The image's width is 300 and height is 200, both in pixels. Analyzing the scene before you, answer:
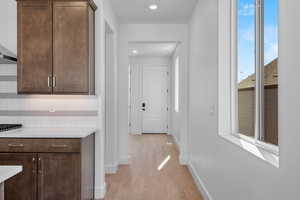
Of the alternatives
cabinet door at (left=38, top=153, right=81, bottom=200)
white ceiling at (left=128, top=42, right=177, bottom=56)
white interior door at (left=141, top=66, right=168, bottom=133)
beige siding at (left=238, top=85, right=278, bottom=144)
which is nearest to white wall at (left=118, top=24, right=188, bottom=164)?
white ceiling at (left=128, top=42, right=177, bottom=56)

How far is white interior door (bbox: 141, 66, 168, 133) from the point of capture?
368 inches

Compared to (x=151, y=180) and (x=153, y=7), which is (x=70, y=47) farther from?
(x=151, y=180)

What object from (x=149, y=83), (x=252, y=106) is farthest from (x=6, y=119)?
(x=149, y=83)

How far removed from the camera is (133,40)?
5.21 m

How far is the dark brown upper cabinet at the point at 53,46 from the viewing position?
10.0 feet

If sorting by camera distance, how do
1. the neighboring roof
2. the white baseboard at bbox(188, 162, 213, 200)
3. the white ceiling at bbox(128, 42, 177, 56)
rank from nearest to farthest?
the neighboring roof < the white baseboard at bbox(188, 162, 213, 200) < the white ceiling at bbox(128, 42, 177, 56)

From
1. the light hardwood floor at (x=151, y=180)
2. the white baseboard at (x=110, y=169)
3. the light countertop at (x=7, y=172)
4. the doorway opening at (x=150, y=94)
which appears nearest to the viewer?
the light countertop at (x=7, y=172)

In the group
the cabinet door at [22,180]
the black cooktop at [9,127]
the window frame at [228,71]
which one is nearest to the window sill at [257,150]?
the window frame at [228,71]

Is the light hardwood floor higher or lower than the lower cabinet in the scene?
lower

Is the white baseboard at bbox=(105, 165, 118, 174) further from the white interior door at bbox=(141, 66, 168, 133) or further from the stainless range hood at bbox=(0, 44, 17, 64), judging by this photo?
the white interior door at bbox=(141, 66, 168, 133)

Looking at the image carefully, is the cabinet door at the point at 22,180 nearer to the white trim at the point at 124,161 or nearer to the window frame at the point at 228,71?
the window frame at the point at 228,71

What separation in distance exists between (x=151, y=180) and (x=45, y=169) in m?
1.95

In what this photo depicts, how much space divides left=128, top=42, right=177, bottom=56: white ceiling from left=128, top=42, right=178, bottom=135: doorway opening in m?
0.50

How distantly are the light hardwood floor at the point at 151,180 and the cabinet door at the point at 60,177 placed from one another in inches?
33.6
